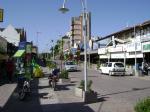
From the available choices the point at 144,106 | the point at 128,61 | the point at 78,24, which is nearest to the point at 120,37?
the point at 128,61

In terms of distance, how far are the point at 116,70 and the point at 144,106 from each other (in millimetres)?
33410

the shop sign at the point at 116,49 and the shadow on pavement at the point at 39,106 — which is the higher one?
the shop sign at the point at 116,49

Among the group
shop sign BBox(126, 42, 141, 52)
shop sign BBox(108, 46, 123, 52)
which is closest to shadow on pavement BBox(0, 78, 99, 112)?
shop sign BBox(126, 42, 141, 52)

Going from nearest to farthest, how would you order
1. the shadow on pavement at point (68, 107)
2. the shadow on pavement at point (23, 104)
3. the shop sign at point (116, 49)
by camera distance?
the shadow on pavement at point (68, 107) < the shadow on pavement at point (23, 104) < the shop sign at point (116, 49)

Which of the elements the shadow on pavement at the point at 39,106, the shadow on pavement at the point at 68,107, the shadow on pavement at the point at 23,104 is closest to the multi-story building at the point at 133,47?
the shadow on pavement at the point at 23,104

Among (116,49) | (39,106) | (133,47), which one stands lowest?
(39,106)

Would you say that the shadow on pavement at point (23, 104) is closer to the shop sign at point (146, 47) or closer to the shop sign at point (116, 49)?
the shop sign at point (146, 47)

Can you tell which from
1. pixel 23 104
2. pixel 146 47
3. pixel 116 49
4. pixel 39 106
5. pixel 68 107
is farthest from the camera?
pixel 116 49

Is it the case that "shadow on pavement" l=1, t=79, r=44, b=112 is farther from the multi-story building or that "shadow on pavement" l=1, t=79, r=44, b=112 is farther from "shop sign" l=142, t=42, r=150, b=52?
the multi-story building

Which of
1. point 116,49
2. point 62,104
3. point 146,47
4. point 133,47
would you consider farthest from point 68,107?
point 116,49

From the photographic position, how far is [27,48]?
35.3m

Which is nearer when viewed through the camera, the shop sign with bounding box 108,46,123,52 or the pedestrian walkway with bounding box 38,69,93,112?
the pedestrian walkway with bounding box 38,69,93,112

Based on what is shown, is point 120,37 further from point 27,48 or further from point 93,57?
point 27,48

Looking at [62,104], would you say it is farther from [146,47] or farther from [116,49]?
[116,49]
